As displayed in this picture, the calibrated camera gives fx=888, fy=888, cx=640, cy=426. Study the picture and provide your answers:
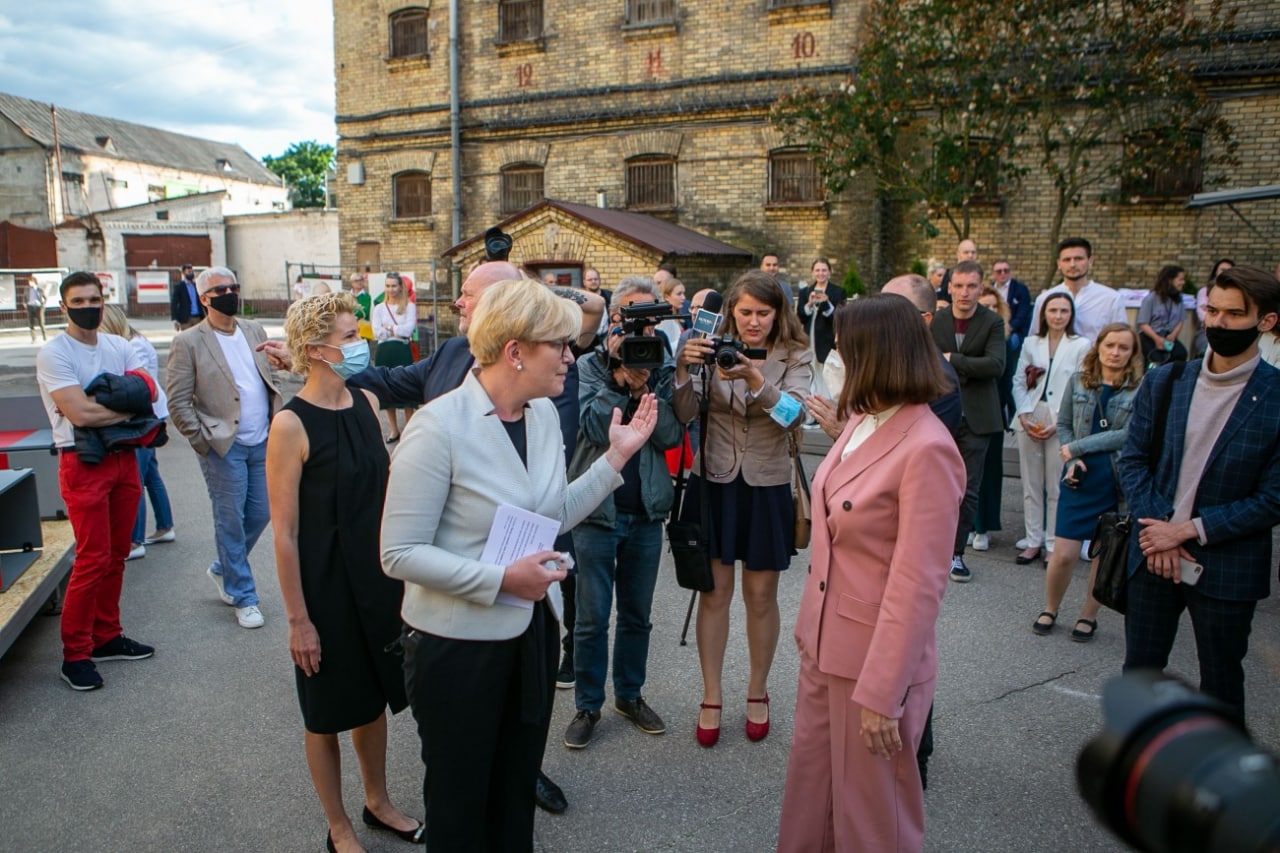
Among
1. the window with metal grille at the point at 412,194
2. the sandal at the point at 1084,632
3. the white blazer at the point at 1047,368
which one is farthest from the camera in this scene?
the window with metal grille at the point at 412,194

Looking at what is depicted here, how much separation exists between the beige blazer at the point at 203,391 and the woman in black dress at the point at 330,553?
2399mm

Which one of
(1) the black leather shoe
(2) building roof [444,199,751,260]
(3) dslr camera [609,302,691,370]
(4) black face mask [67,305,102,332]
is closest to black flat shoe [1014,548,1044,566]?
(3) dslr camera [609,302,691,370]

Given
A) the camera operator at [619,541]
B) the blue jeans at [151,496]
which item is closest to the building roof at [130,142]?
the blue jeans at [151,496]

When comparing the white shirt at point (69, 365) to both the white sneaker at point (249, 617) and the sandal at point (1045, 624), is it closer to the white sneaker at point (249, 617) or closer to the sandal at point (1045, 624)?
the white sneaker at point (249, 617)

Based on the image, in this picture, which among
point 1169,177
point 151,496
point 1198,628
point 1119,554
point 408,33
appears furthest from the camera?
point 408,33

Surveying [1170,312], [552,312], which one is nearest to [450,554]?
[552,312]

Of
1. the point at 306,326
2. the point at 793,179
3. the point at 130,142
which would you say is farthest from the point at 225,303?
the point at 130,142

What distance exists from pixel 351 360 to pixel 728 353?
149cm

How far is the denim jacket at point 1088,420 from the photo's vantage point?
5262mm

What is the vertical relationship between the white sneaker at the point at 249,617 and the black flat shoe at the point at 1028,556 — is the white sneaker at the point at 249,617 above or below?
below

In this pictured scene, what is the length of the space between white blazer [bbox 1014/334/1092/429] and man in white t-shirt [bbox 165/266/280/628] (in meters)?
5.32

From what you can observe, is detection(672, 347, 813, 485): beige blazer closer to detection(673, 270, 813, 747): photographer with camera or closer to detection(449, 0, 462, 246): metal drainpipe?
detection(673, 270, 813, 747): photographer with camera

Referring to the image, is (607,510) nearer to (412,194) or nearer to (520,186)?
(520,186)

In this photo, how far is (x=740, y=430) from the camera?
3.94 m
